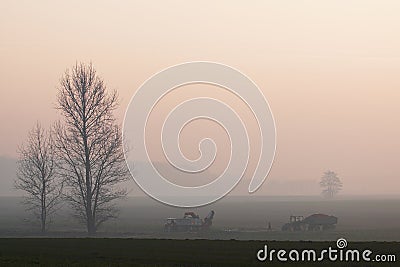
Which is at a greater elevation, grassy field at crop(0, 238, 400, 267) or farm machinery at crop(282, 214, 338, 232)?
farm machinery at crop(282, 214, 338, 232)

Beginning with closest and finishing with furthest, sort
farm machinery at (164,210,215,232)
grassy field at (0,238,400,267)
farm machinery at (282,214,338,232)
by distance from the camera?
grassy field at (0,238,400,267) < farm machinery at (164,210,215,232) < farm machinery at (282,214,338,232)

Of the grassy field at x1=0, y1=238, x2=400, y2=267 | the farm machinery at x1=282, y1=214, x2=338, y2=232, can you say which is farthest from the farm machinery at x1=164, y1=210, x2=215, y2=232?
the grassy field at x1=0, y1=238, x2=400, y2=267

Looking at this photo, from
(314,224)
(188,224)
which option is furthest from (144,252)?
(314,224)

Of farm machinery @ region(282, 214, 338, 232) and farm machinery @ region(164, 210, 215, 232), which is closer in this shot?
farm machinery @ region(164, 210, 215, 232)

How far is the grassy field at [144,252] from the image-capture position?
3703cm

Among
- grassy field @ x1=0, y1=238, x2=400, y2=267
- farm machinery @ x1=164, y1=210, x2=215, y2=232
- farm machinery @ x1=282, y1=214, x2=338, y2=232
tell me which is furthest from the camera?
farm machinery @ x1=282, y1=214, x2=338, y2=232

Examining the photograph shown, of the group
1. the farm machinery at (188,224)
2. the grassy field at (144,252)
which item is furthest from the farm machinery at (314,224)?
the grassy field at (144,252)

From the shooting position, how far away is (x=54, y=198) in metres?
80.8

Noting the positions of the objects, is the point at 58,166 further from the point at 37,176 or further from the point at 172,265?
the point at 172,265

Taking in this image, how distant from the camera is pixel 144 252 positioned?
43.2 meters

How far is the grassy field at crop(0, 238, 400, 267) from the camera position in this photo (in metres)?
37.0

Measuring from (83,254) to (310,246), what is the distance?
14298 millimetres

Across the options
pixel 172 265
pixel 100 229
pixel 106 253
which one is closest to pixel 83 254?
pixel 106 253

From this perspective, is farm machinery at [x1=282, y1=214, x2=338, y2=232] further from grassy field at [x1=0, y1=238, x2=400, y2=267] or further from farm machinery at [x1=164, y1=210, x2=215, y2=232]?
grassy field at [x1=0, y1=238, x2=400, y2=267]
